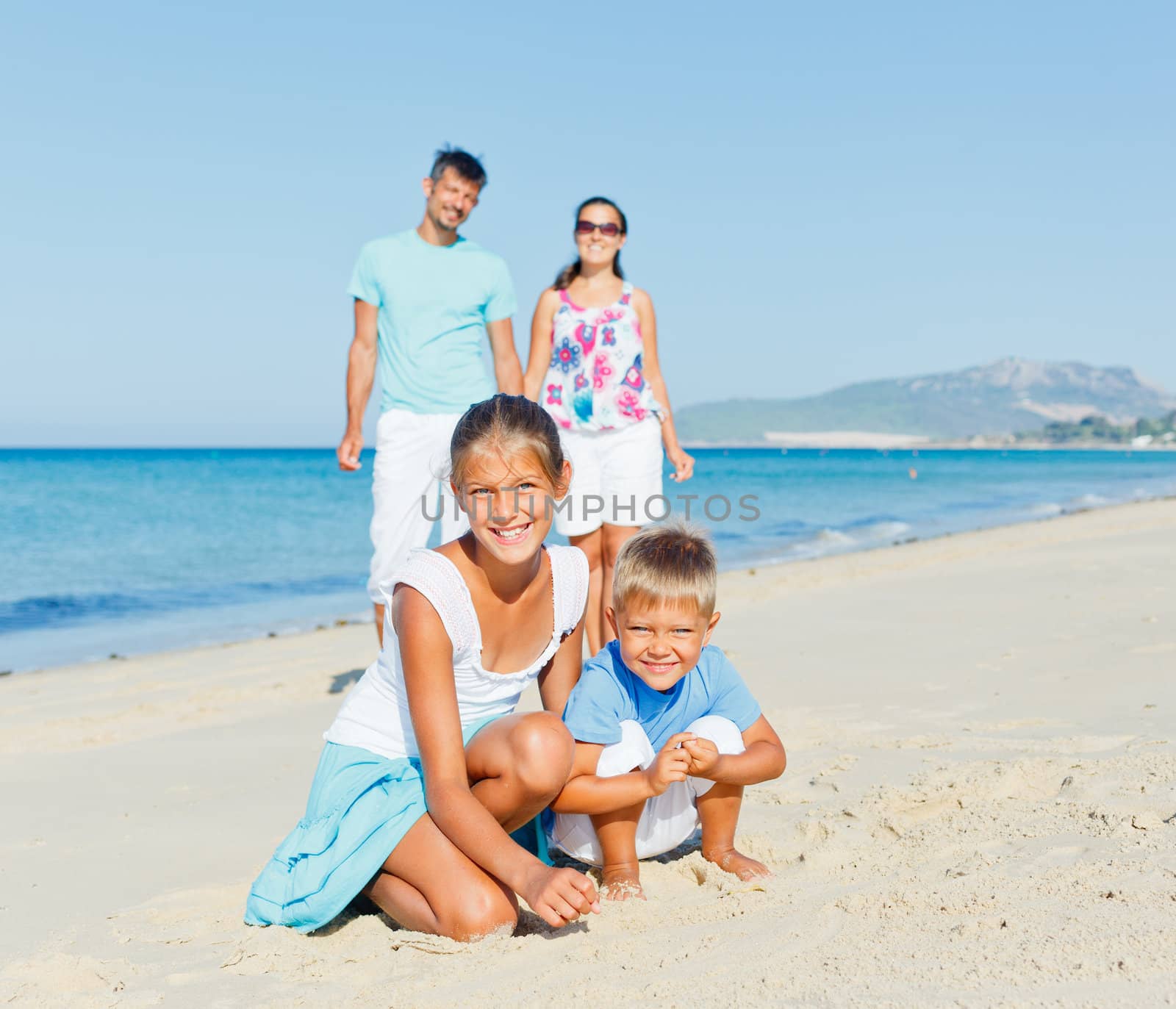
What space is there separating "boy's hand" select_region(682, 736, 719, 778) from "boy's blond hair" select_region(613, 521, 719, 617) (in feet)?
1.13

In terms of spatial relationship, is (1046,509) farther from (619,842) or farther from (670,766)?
(670,766)

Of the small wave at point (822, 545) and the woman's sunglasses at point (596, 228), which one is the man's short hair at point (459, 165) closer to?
the woman's sunglasses at point (596, 228)

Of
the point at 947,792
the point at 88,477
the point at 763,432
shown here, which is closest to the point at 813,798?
the point at 947,792

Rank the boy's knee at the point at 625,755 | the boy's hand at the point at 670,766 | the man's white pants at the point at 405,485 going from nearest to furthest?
the boy's hand at the point at 670,766 → the boy's knee at the point at 625,755 → the man's white pants at the point at 405,485

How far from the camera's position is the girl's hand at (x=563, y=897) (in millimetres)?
1982

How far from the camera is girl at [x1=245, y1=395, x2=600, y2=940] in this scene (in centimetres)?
224

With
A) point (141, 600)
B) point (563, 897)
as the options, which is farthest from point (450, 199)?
point (141, 600)

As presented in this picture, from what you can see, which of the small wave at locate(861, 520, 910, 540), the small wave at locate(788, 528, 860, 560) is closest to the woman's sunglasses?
the small wave at locate(788, 528, 860, 560)

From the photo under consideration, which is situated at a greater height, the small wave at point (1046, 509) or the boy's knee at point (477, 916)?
the boy's knee at point (477, 916)

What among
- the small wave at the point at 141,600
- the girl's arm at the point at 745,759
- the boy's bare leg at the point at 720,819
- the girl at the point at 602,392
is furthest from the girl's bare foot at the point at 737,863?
the small wave at the point at 141,600

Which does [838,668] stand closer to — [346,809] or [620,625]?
[620,625]

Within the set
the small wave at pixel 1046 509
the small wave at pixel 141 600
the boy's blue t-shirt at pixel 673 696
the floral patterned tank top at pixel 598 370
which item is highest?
the floral patterned tank top at pixel 598 370

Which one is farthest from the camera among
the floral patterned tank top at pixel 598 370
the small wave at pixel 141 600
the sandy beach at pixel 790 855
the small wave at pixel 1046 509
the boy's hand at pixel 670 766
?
the small wave at pixel 1046 509

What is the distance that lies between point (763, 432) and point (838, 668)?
161 meters
